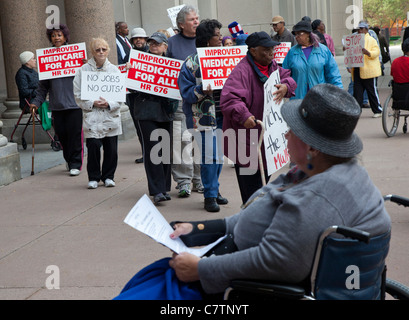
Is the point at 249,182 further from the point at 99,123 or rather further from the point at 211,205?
the point at 99,123

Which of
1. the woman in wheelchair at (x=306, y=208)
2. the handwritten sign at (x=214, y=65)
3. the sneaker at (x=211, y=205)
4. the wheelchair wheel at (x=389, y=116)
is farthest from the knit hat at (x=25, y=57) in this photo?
the woman in wheelchair at (x=306, y=208)

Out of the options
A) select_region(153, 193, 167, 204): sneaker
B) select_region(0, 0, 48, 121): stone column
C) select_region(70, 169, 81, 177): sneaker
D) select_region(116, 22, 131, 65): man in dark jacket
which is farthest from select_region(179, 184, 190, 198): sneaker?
select_region(0, 0, 48, 121): stone column

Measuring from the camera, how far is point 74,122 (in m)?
9.39

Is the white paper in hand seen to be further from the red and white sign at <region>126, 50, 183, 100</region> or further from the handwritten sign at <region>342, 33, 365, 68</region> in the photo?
the handwritten sign at <region>342, 33, 365, 68</region>

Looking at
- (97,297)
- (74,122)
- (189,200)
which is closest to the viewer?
(97,297)

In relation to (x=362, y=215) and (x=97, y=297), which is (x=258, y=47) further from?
(x=362, y=215)

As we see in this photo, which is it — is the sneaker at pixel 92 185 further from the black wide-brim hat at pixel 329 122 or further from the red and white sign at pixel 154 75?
the black wide-brim hat at pixel 329 122

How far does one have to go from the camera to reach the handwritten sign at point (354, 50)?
13.8 m

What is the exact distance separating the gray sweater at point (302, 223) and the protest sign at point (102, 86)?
5.82 metres

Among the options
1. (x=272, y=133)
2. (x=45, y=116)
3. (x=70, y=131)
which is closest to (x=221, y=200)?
(x=272, y=133)

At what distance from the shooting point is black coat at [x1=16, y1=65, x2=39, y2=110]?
37.0 ft

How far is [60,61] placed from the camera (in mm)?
9180
